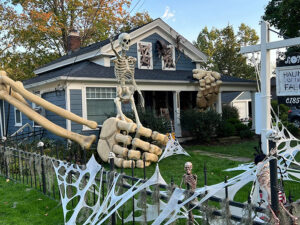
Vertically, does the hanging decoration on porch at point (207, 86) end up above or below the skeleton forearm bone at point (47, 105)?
above

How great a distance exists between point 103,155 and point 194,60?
34.1ft

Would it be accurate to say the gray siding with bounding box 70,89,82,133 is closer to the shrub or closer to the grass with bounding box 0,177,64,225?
the grass with bounding box 0,177,64,225

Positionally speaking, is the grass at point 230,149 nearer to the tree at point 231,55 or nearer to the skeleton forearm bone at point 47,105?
the skeleton forearm bone at point 47,105

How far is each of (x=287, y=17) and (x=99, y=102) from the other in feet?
33.5

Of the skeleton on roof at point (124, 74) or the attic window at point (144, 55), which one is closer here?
the skeleton on roof at point (124, 74)

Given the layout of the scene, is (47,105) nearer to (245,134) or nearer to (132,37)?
(132,37)

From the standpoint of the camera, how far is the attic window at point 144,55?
15758 millimetres

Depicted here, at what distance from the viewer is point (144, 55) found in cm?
1595

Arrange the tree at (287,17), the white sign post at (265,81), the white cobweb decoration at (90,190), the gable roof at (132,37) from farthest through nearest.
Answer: the tree at (287,17)
the gable roof at (132,37)
the white sign post at (265,81)
the white cobweb decoration at (90,190)

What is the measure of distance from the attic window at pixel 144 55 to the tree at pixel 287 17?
6692 mm

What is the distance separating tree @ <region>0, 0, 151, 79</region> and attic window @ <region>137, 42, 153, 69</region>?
1137cm

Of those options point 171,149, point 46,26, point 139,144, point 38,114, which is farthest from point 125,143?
point 46,26

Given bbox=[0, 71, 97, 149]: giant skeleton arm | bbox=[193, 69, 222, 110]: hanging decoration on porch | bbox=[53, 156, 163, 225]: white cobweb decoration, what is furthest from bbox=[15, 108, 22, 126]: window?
bbox=[53, 156, 163, 225]: white cobweb decoration

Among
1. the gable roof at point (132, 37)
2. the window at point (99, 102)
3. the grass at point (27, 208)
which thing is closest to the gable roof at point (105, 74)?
the gable roof at point (132, 37)
